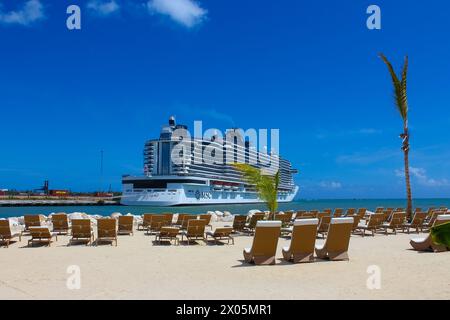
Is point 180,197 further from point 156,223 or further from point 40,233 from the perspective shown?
point 40,233

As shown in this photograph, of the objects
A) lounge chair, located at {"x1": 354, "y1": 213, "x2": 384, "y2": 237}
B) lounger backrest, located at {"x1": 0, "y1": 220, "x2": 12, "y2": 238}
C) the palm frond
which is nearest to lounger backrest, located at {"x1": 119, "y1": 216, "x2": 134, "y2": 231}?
lounger backrest, located at {"x1": 0, "y1": 220, "x2": 12, "y2": 238}

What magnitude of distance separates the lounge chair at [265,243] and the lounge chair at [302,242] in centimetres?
37

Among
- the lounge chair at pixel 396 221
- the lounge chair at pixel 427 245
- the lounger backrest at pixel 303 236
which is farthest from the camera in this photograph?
the lounge chair at pixel 396 221

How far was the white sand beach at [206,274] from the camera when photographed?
4.79 meters

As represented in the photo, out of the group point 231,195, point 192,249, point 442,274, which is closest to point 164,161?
point 231,195

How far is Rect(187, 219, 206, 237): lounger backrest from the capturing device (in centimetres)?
1015

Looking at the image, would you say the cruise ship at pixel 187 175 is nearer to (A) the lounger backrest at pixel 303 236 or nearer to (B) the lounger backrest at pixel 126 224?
(B) the lounger backrest at pixel 126 224

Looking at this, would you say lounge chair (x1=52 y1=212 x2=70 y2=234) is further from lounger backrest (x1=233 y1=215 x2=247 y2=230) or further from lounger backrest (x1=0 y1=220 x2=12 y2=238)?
lounger backrest (x1=233 y1=215 x2=247 y2=230)

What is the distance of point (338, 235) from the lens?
7387mm

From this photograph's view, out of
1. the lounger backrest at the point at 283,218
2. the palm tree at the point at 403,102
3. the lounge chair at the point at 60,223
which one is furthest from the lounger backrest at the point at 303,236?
the palm tree at the point at 403,102

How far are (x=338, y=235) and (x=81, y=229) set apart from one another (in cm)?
624

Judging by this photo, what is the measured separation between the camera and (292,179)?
278ft
